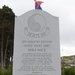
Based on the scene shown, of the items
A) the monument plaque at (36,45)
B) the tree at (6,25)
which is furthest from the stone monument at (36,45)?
the tree at (6,25)

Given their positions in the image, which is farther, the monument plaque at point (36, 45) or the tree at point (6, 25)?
the tree at point (6, 25)

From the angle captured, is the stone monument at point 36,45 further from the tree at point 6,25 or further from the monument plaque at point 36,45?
the tree at point 6,25

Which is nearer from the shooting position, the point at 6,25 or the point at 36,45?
the point at 36,45

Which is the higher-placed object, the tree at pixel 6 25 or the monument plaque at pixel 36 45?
the tree at pixel 6 25

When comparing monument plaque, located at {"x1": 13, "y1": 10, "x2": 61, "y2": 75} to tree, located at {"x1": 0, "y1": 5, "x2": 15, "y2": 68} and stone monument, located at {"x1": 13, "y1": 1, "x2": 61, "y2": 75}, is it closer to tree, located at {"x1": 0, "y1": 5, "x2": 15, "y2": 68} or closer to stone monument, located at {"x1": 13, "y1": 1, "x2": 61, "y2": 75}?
stone monument, located at {"x1": 13, "y1": 1, "x2": 61, "y2": 75}

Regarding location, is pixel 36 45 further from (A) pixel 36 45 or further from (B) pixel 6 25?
(B) pixel 6 25

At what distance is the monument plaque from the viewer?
26.0 feet

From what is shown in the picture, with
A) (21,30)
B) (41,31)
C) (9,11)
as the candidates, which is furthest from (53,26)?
(9,11)

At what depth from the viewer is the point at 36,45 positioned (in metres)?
8.00

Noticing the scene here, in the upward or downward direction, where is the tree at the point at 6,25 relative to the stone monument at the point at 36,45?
upward

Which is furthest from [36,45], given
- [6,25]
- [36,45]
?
[6,25]

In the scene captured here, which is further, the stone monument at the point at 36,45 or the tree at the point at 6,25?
the tree at the point at 6,25

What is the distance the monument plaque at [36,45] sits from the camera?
7.91 m

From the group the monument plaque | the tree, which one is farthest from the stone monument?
the tree
